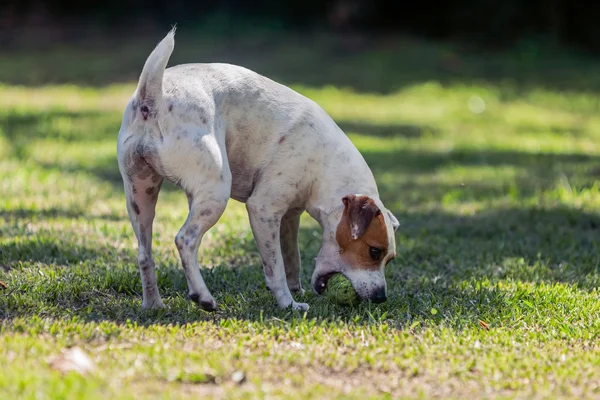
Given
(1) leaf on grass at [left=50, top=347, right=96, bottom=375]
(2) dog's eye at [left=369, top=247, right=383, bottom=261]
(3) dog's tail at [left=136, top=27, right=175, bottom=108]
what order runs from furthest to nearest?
(2) dog's eye at [left=369, top=247, right=383, bottom=261] → (3) dog's tail at [left=136, top=27, right=175, bottom=108] → (1) leaf on grass at [left=50, top=347, right=96, bottom=375]

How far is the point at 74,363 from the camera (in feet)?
11.4

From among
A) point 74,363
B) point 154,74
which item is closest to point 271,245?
point 154,74

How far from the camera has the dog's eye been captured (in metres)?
4.54

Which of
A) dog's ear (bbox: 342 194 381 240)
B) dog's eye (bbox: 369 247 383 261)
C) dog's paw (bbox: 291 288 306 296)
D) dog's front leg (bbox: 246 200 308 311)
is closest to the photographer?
dog's ear (bbox: 342 194 381 240)

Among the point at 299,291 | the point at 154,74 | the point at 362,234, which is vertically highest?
the point at 154,74

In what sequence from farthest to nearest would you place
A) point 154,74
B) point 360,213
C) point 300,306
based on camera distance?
1. point 300,306
2. point 360,213
3. point 154,74

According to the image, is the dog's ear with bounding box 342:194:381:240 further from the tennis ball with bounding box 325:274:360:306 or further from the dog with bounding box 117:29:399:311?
the tennis ball with bounding box 325:274:360:306

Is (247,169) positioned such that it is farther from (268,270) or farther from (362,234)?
(362,234)

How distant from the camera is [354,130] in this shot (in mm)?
11656

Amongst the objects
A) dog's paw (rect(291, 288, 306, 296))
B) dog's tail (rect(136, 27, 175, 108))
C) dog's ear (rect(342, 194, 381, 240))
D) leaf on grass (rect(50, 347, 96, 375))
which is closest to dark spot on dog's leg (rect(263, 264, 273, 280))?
dog's paw (rect(291, 288, 306, 296))

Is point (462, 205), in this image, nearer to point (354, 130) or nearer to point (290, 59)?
point (354, 130)

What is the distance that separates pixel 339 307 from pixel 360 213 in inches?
23.6

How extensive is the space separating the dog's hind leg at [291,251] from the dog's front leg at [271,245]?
0.45 metres

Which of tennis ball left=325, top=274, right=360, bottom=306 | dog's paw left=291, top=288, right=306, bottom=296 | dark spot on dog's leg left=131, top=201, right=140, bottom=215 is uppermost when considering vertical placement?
dark spot on dog's leg left=131, top=201, right=140, bottom=215
